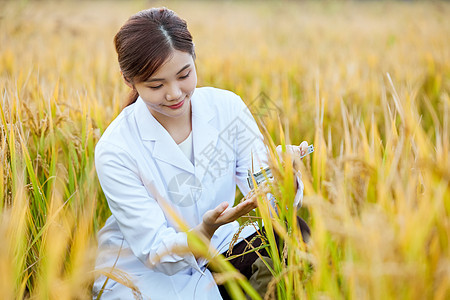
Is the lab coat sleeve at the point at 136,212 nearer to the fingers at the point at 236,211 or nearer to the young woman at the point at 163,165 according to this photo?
the young woman at the point at 163,165

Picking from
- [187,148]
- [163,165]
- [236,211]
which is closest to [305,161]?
[187,148]

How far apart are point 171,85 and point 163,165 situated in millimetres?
283

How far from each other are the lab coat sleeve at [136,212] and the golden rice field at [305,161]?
0.31 feet

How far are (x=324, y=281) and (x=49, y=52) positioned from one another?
379cm

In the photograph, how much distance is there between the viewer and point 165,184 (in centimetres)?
141

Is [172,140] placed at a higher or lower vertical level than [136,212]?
higher

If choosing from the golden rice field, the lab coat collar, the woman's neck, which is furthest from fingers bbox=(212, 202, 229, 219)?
the woman's neck

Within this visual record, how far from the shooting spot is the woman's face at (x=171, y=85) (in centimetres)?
125

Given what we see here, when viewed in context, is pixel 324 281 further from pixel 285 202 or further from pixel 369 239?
pixel 285 202

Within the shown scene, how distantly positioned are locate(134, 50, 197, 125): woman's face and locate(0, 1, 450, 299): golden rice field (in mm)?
347

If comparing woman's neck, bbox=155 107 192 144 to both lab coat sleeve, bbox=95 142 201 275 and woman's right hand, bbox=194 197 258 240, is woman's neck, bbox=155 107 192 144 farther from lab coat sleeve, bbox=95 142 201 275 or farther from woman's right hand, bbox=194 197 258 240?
woman's right hand, bbox=194 197 258 240

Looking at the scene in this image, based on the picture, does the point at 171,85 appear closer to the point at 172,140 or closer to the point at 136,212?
the point at 172,140

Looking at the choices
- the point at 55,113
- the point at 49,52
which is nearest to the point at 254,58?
the point at 49,52

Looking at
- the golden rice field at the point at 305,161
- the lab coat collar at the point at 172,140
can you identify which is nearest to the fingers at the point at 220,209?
the golden rice field at the point at 305,161
